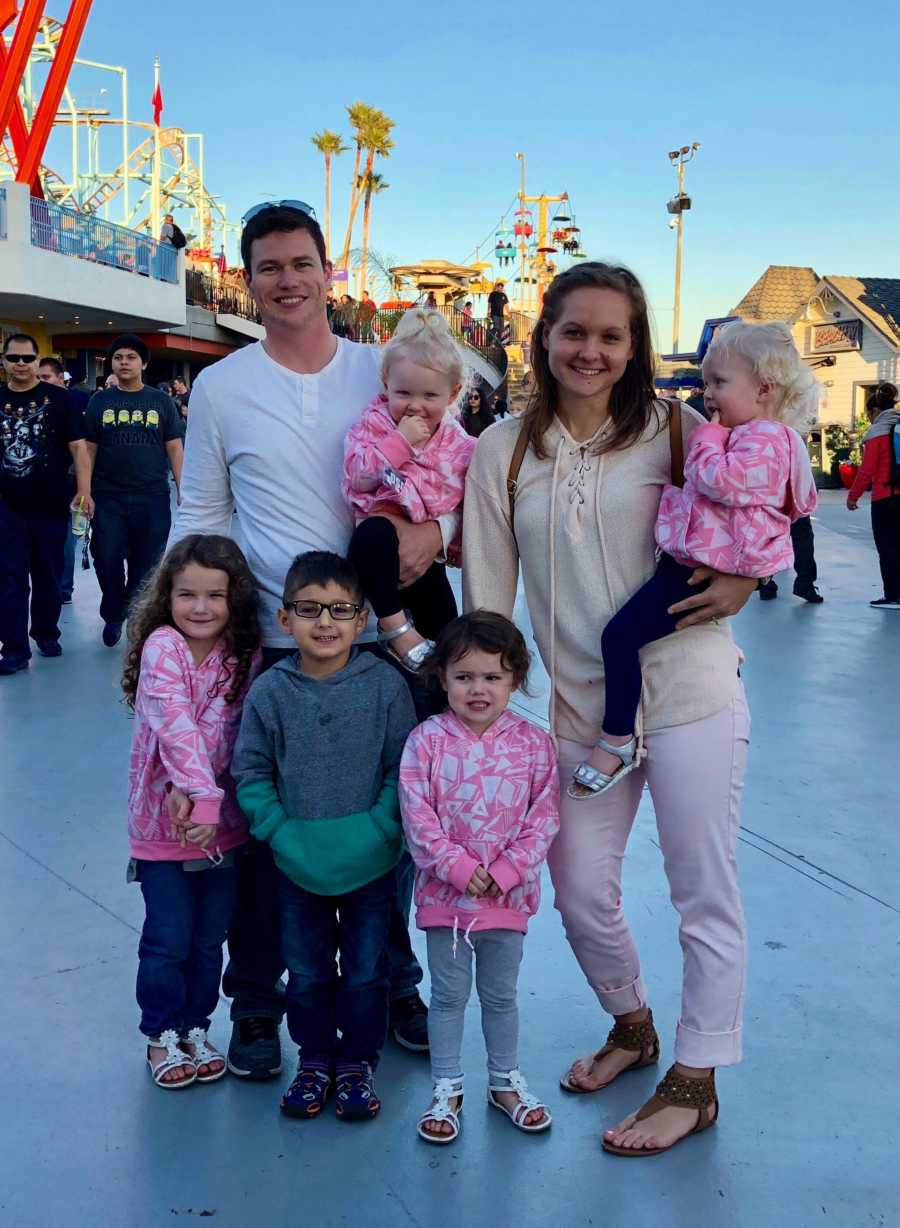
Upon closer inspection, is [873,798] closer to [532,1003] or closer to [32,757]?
[532,1003]

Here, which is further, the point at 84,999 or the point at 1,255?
the point at 1,255

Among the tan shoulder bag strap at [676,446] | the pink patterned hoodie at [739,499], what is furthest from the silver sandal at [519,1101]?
the tan shoulder bag strap at [676,446]

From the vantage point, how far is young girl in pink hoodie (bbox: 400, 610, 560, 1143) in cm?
226

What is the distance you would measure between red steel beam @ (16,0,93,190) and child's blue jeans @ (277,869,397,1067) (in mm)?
28063

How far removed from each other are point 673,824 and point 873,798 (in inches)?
100

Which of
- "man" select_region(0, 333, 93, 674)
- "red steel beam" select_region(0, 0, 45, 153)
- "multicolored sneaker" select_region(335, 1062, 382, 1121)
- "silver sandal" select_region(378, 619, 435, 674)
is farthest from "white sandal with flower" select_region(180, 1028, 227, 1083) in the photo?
"red steel beam" select_region(0, 0, 45, 153)

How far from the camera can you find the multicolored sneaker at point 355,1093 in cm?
233

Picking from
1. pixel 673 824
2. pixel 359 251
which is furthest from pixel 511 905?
pixel 359 251

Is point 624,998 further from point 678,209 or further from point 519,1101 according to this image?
point 678,209

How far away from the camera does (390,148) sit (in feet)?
175

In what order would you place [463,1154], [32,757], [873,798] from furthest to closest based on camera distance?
[32,757]
[873,798]
[463,1154]

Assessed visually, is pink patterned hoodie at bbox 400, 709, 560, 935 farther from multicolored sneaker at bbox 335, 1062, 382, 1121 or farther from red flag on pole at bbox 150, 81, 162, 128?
red flag on pole at bbox 150, 81, 162, 128

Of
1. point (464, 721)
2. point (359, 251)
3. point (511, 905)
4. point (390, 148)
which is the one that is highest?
point (390, 148)

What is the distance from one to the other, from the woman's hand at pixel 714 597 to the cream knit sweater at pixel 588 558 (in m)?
0.08
